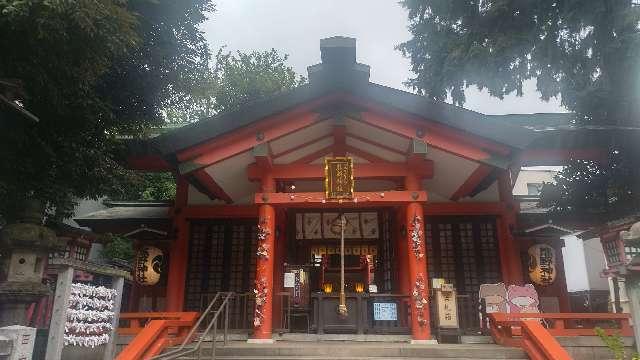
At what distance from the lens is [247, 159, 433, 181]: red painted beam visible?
1028 cm

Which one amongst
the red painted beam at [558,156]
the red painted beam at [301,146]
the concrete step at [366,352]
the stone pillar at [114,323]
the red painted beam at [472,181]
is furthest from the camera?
the red painted beam at [558,156]

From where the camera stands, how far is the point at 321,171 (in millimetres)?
10398

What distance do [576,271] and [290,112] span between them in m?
19.1

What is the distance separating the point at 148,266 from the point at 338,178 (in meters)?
6.05

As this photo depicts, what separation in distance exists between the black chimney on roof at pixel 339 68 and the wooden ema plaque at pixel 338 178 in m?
1.71

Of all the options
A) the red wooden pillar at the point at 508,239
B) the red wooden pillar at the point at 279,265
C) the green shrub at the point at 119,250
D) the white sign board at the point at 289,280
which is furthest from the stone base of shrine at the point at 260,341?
the green shrub at the point at 119,250

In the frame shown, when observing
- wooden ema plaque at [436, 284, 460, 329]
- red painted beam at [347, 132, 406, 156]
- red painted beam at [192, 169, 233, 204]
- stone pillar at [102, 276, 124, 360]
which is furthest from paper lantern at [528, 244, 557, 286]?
stone pillar at [102, 276, 124, 360]

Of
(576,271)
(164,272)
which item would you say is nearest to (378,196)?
(164,272)

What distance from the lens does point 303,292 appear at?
39.7 feet

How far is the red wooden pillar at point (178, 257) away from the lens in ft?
39.3

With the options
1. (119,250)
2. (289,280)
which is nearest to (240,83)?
(119,250)

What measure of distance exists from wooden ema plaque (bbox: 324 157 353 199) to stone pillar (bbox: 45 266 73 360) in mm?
5455

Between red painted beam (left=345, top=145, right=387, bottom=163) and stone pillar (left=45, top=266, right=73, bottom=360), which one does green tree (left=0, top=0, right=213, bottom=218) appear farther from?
red painted beam (left=345, top=145, right=387, bottom=163)

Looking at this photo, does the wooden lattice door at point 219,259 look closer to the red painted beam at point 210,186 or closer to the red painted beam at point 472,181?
the red painted beam at point 210,186
